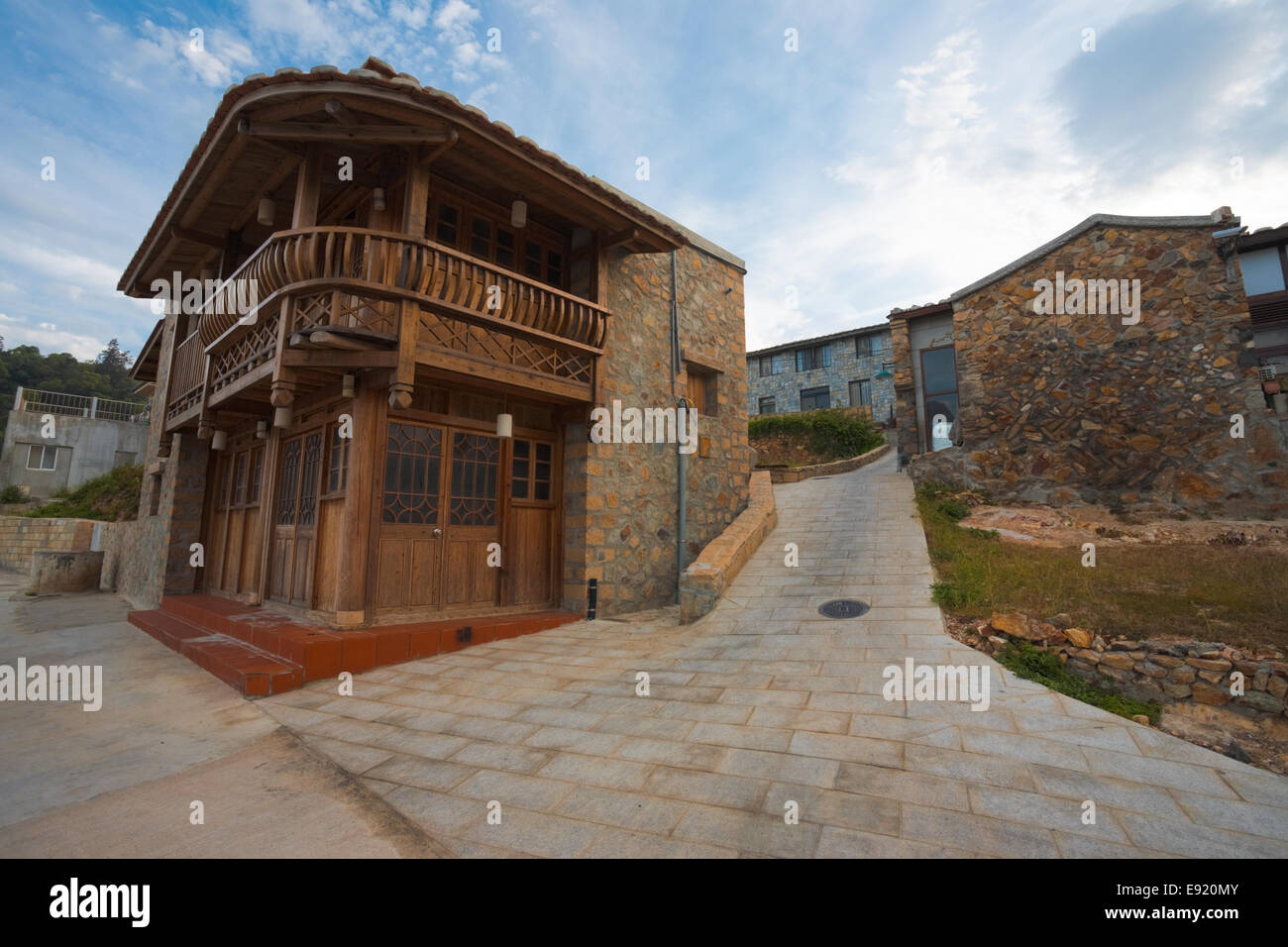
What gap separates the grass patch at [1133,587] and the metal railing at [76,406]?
37248mm

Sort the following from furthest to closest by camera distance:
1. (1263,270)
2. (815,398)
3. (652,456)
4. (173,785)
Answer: (815,398) < (1263,270) < (652,456) < (173,785)

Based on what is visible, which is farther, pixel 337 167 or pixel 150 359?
pixel 150 359

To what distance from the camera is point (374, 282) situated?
5996 millimetres

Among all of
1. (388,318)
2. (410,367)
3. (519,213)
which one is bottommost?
(410,367)

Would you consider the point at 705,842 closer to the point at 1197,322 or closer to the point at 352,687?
the point at 352,687

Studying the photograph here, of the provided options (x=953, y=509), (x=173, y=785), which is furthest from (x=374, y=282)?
(x=953, y=509)

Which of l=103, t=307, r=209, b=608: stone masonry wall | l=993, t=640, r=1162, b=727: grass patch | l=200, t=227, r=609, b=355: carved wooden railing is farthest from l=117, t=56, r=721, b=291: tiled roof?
l=993, t=640, r=1162, b=727: grass patch

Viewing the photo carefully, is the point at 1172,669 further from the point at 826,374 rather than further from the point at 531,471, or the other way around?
the point at 826,374

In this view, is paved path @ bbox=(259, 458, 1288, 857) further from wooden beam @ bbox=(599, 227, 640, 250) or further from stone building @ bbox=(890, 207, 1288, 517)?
stone building @ bbox=(890, 207, 1288, 517)

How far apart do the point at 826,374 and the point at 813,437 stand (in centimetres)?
685

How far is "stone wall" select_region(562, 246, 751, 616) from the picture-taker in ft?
27.3

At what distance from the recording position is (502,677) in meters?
5.43

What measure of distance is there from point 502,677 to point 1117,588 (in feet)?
21.5
